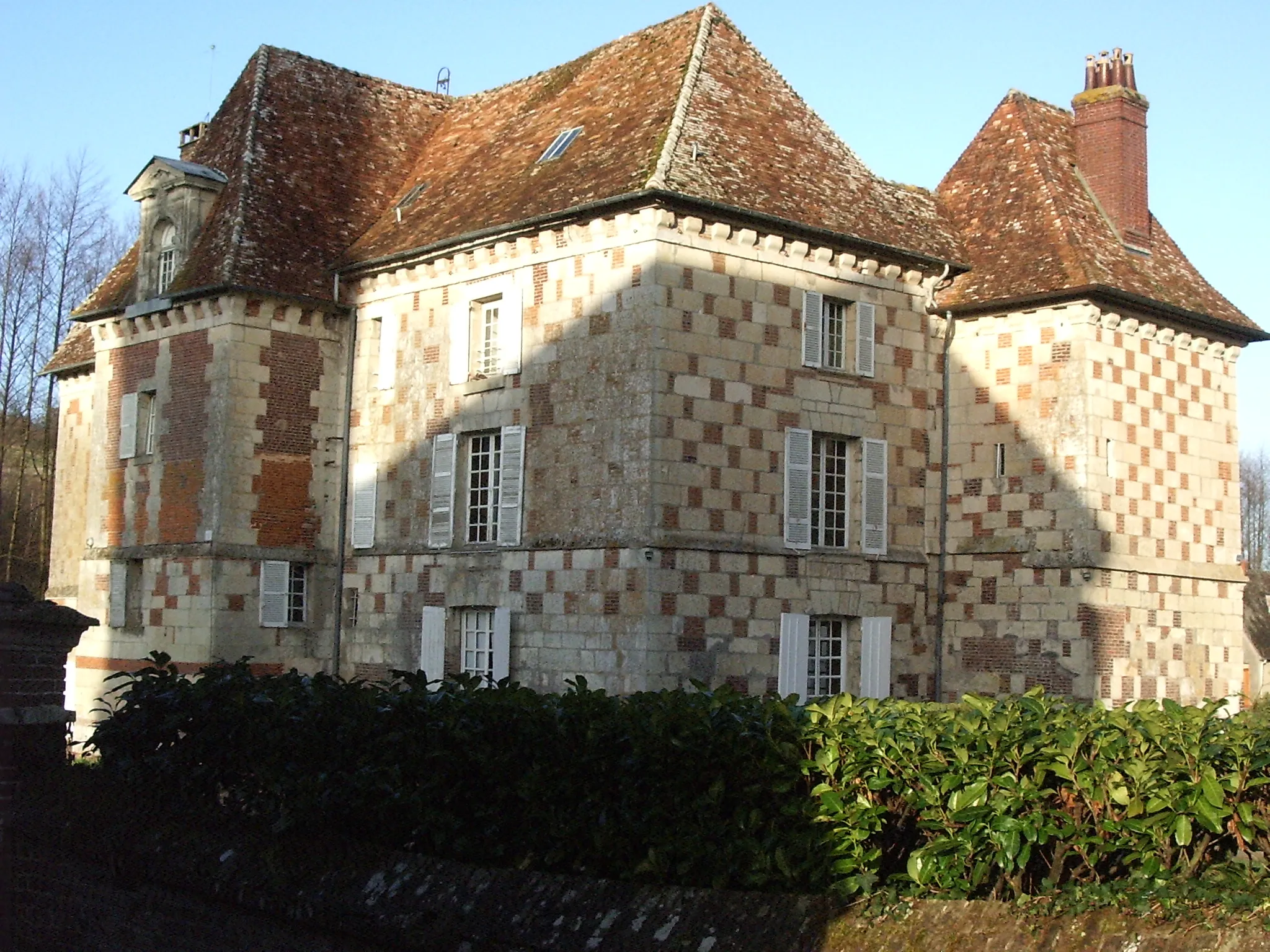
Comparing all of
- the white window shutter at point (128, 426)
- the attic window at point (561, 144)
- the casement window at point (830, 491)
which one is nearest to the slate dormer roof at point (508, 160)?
the attic window at point (561, 144)

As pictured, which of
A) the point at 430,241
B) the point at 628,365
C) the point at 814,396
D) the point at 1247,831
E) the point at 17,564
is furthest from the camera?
the point at 17,564

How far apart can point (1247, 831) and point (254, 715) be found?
18.2 feet

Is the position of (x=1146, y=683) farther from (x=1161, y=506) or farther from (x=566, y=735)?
(x=566, y=735)

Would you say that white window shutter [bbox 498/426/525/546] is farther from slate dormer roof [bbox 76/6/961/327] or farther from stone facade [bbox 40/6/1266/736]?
slate dormer roof [bbox 76/6/961/327]

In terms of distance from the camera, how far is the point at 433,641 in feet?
72.8

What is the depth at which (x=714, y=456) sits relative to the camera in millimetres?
20078

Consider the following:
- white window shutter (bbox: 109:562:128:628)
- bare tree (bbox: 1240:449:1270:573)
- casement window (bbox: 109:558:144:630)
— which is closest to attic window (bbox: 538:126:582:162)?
casement window (bbox: 109:558:144:630)

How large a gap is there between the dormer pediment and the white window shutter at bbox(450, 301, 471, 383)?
5147mm

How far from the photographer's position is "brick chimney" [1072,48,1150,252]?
2377 centimetres

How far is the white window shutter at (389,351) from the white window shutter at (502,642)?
Answer: 4574mm

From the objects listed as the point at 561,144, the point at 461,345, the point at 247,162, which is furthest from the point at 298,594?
the point at 561,144

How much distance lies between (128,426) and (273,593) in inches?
163

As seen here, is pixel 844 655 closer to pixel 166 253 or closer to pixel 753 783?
pixel 166 253

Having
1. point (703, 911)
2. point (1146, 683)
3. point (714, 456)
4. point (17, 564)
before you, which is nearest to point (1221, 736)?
point (703, 911)
